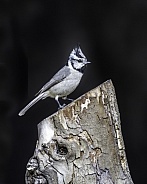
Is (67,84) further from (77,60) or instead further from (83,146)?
(83,146)

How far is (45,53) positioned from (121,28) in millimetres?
561

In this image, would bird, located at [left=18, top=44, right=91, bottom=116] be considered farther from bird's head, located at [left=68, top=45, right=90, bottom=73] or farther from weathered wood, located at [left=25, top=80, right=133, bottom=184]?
weathered wood, located at [left=25, top=80, right=133, bottom=184]

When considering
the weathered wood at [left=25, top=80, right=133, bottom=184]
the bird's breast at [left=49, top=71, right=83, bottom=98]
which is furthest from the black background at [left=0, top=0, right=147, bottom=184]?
the weathered wood at [left=25, top=80, right=133, bottom=184]

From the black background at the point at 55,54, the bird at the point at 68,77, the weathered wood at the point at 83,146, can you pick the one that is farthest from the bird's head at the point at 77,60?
the black background at the point at 55,54

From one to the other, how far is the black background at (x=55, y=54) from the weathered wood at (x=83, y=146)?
1.63 metres

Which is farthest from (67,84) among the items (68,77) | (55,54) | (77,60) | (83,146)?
(55,54)

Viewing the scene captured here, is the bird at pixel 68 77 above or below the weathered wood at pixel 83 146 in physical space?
above

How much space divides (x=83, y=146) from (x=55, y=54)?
1.77 meters

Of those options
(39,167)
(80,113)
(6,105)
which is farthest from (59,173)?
(6,105)

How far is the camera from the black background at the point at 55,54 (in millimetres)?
4562

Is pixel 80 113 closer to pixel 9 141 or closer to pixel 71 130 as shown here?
pixel 71 130

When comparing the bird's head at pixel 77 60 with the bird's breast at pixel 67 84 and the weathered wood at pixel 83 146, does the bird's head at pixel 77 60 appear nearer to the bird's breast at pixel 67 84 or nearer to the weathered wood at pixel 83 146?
the bird's breast at pixel 67 84

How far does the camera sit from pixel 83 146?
2.92 meters

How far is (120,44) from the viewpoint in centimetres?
463
